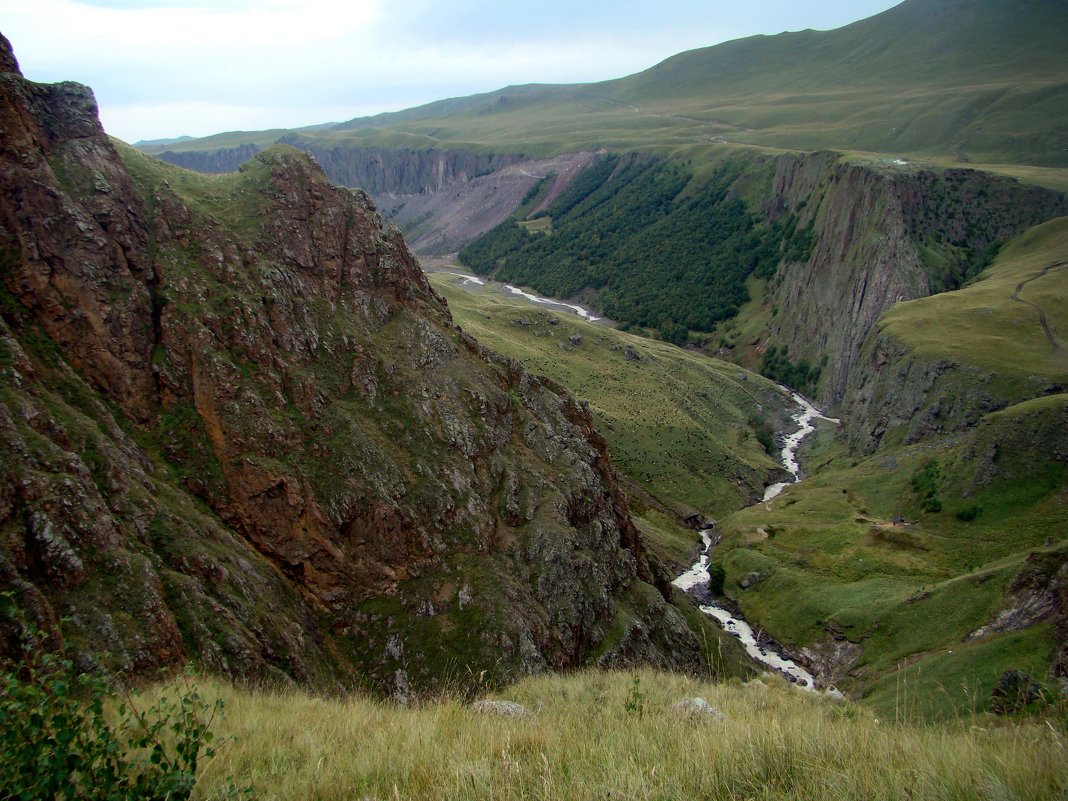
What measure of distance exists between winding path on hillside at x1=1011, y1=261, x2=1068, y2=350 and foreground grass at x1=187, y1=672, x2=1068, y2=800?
318 feet

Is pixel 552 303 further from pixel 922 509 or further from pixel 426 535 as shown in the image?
pixel 426 535

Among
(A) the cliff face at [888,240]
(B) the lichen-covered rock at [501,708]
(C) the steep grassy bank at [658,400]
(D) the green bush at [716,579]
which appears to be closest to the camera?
(B) the lichen-covered rock at [501,708]

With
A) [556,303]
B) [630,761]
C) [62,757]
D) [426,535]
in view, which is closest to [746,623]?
[426,535]

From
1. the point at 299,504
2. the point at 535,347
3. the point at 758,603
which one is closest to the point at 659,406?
the point at 535,347

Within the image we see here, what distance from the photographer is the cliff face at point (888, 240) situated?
119500 millimetres

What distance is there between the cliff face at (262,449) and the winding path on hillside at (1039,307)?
238 ft

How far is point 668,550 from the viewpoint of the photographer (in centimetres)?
7088

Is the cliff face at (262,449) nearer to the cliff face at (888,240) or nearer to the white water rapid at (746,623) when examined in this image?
the white water rapid at (746,623)

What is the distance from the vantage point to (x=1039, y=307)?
287 feet

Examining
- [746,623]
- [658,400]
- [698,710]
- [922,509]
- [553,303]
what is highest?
[698,710]

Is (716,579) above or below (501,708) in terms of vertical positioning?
below

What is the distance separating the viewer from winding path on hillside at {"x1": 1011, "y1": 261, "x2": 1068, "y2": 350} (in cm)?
8081

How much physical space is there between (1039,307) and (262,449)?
103801mm

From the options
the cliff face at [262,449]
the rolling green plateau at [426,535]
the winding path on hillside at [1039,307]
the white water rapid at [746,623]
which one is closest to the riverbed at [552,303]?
the white water rapid at [746,623]
